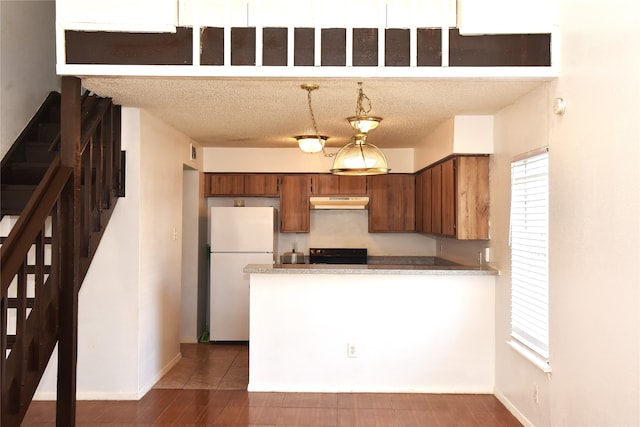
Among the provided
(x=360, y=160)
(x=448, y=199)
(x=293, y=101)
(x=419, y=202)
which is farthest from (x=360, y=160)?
(x=419, y=202)

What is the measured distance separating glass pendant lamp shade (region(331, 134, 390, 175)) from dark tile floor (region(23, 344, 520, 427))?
182 cm

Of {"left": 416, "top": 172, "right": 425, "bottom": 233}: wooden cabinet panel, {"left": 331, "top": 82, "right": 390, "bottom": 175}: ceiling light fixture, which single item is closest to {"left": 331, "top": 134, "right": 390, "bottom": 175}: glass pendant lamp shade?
{"left": 331, "top": 82, "right": 390, "bottom": 175}: ceiling light fixture

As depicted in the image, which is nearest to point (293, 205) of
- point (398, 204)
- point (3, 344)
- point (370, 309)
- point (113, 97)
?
point (398, 204)

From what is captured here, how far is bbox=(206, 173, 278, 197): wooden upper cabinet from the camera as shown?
6.85m

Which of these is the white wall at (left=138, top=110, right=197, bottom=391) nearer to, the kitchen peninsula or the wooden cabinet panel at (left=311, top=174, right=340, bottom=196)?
the kitchen peninsula

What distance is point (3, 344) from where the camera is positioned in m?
2.68

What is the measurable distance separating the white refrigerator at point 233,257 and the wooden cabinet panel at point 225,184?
46 centimetres

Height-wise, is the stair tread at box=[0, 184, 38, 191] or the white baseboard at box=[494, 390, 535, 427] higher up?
the stair tread at box=[0, 184, 38, 191]

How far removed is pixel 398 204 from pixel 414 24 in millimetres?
3680

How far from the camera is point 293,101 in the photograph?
4246mm

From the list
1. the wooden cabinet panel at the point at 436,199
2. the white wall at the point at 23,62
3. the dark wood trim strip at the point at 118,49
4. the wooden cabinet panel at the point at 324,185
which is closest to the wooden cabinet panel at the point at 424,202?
the wooden cabinet panel at the point at 436,199

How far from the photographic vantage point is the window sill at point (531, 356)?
11.3ft

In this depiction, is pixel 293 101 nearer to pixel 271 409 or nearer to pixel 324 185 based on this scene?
pixel 271 409

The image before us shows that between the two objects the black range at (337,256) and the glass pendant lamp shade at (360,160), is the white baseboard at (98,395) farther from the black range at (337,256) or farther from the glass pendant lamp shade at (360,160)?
the black range at (337,256)
